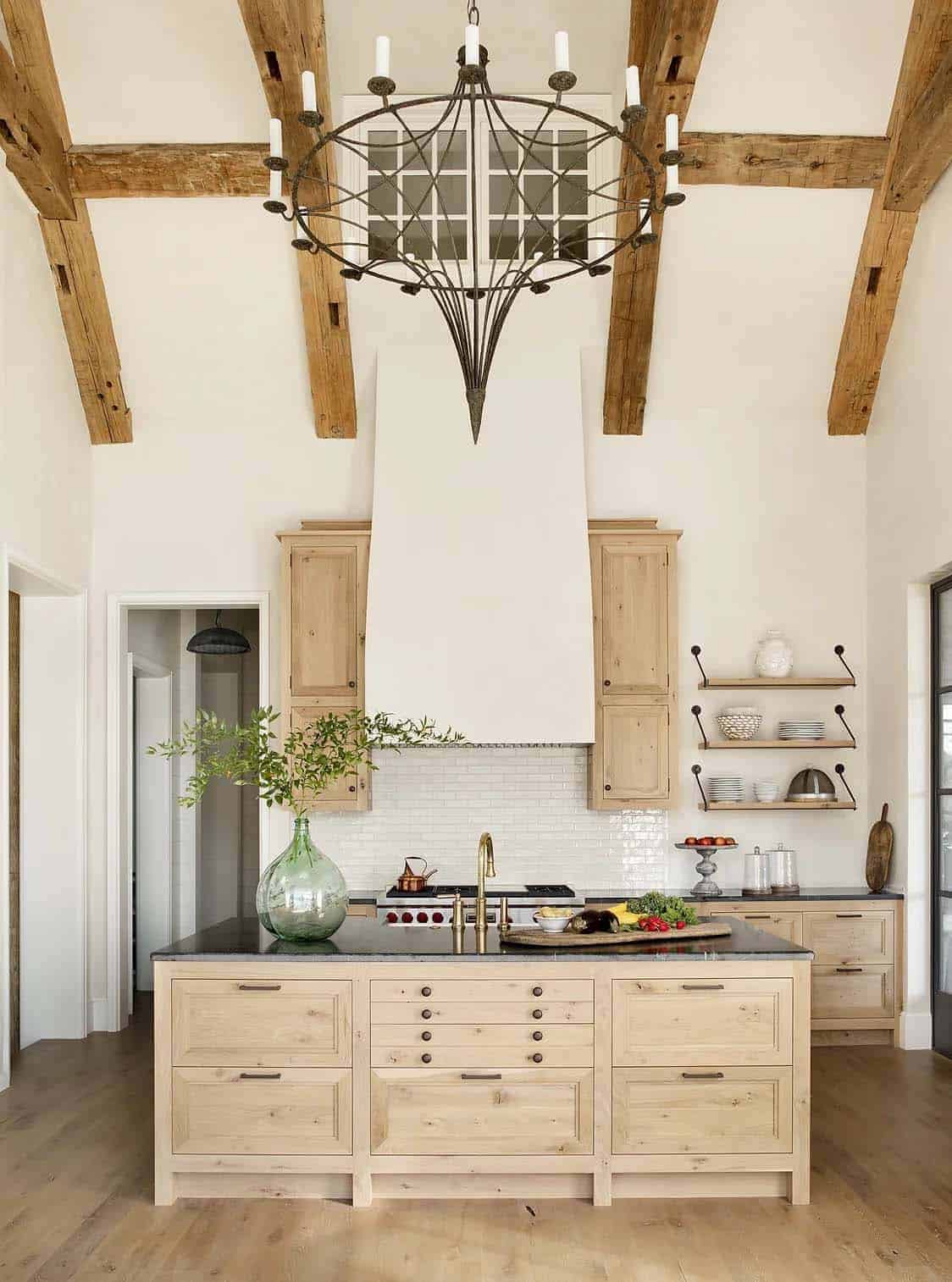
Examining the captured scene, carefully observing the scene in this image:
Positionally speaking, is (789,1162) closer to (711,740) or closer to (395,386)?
(711,740)

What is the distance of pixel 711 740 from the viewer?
6.74 metres

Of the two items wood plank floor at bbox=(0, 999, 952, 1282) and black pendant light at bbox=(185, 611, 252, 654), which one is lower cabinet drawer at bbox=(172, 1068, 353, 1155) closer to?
wood plank floor at bbox=(0, 999, 952, 1282)

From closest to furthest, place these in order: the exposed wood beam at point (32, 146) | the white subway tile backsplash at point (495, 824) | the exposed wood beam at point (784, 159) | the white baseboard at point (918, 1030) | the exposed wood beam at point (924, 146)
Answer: the exposed wood beam at point (924, 146), the exposed wood beam at point (32, 146), the exposed wood beam at point (784, 159), the white baseboard at point (918, 1030), the white subway tile backsplash at point (495, 824)

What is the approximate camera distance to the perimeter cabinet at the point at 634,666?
6.39 metres

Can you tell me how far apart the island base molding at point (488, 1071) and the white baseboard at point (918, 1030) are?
251 centimetres

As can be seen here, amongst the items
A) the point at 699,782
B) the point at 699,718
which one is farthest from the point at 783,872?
the point at 699,718

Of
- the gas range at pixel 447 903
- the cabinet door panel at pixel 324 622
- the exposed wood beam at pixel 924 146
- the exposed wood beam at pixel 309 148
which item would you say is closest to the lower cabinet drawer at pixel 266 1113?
the gas range at pixel 447 903

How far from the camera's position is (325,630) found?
645 cm

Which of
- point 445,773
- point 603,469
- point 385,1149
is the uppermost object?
point 603,469

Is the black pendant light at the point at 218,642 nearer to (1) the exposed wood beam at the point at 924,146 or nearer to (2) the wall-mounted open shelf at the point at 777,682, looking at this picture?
(2) the wall-mounted open shelf at the point at 777,682

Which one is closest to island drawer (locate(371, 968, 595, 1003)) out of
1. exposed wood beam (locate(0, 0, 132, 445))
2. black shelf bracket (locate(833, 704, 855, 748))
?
black shelf bracket (locate(833, 704, 855, 748))

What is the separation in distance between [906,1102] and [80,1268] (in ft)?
11.4

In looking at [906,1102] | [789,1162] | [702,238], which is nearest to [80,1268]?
[789,1162]

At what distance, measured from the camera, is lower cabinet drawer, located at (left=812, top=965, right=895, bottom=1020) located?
20.3ft
